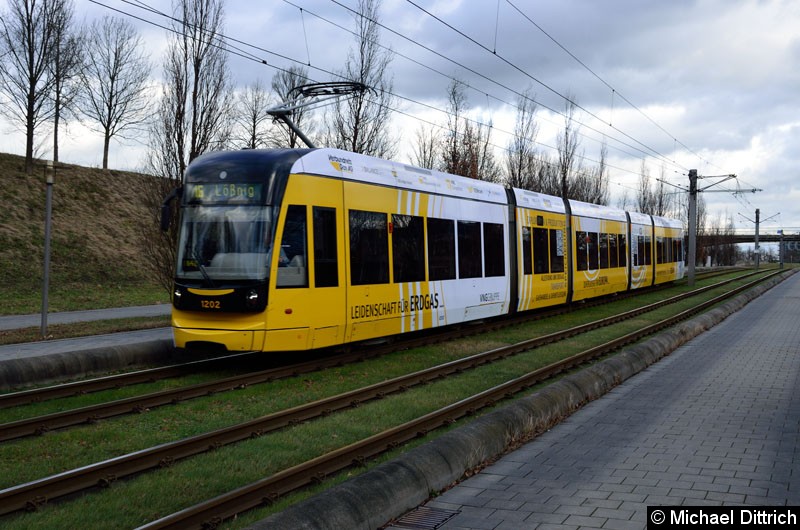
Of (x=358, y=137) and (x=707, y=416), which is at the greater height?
(x=358, y=137)

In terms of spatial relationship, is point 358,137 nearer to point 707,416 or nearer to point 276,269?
point 276,269

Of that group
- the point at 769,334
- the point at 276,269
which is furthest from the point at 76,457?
the point at 769,334

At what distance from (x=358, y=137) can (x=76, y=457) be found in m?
20.1

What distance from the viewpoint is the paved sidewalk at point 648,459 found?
5.51 m

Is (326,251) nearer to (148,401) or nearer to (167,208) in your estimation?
(167,208)

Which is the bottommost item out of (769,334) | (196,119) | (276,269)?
(769,334)

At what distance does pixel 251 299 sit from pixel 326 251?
5.39 feet

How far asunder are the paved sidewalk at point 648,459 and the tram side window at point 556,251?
34.4ft

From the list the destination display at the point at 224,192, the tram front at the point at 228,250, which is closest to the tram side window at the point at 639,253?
the tram front at the point at 228,250

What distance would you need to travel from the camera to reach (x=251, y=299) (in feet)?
36.4

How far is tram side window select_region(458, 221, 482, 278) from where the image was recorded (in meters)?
16.5

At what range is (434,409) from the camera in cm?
915

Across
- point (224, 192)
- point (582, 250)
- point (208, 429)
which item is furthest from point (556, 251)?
point (208, 429)

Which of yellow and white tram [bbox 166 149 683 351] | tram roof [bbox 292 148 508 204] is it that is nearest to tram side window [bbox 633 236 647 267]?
yellow and white tram [bbox 166 149 683 351]
